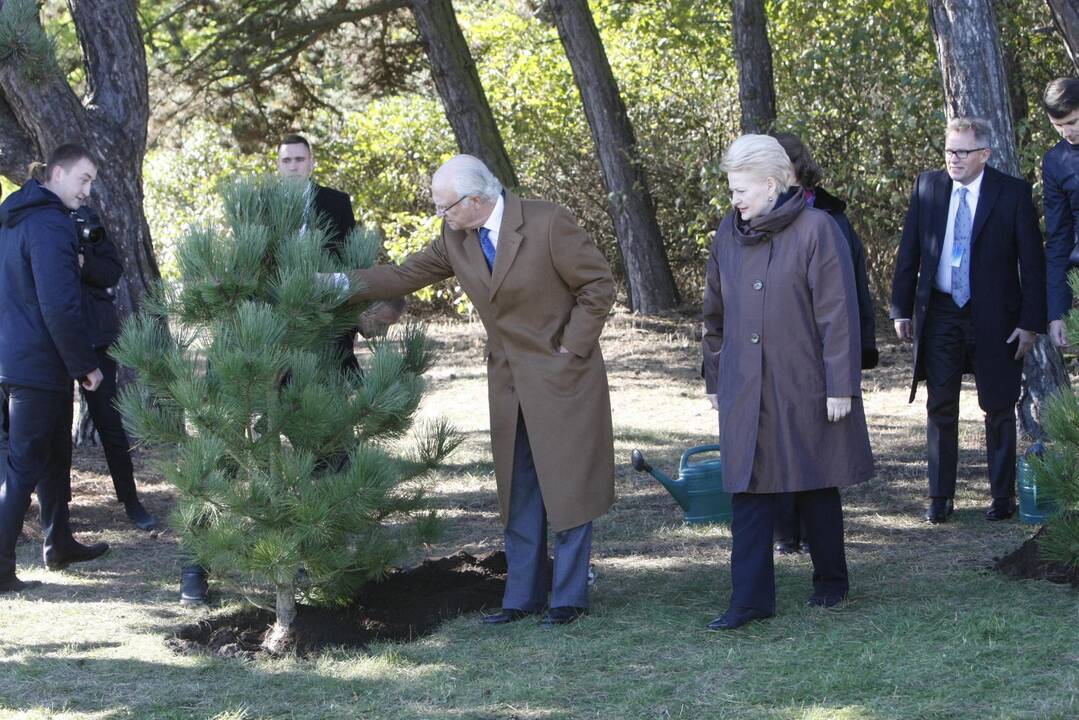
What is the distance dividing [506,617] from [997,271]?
9.64ft

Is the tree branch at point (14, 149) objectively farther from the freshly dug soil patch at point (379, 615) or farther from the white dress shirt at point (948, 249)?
the white dress shirt at point (948, 249)

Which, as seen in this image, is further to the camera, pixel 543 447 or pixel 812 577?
pixel 812 577

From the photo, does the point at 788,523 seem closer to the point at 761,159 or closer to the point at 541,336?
the point at 541,336

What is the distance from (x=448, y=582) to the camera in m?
5.72

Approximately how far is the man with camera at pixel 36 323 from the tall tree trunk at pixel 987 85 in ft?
15.9

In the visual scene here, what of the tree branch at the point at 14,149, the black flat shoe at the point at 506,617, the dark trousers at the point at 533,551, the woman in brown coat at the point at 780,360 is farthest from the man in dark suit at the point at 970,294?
the tree branch at the point at 14,149

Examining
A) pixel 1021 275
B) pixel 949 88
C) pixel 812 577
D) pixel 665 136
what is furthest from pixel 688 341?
pixel 812 577

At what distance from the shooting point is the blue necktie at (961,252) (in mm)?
6426

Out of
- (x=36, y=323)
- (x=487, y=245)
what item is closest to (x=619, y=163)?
(x=36, y=323)

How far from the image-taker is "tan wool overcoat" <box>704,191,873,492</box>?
480 cm

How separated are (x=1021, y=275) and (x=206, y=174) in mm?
14255

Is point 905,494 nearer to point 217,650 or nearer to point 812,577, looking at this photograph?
point 812,577

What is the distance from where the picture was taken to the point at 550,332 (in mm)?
5062

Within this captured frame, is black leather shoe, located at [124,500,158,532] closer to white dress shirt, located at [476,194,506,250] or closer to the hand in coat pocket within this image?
white dress shirt, located at [476,194,506,250]
